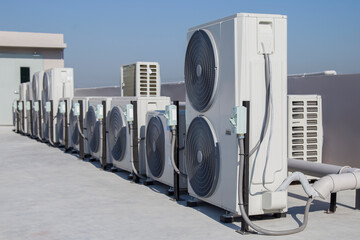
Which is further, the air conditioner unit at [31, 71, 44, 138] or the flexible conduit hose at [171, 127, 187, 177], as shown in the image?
the air conditioner unit at [31, 71, 44, 138]

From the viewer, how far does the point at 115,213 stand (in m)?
5.94

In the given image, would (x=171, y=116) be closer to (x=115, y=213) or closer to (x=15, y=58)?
(x=115, y=213)

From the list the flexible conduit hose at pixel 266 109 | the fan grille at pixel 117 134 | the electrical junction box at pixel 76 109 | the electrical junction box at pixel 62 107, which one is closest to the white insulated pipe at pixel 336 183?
the flexible conduit hose at pixel 266 109

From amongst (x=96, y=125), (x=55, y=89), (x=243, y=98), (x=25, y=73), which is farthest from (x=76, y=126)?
(x=25, y=73)

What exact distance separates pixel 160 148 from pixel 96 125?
299cm

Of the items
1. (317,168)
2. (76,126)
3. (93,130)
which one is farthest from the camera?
(76,126)

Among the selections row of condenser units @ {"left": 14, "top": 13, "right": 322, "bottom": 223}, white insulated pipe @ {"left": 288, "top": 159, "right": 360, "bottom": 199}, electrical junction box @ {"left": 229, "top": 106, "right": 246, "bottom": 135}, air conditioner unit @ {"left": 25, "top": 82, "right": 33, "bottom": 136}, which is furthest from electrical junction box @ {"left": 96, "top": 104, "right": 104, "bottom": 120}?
air conditioner unit @ {"left": 25, "top": 82, "right": 33, "bottom": 136}

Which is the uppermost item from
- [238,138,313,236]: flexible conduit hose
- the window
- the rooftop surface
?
the window

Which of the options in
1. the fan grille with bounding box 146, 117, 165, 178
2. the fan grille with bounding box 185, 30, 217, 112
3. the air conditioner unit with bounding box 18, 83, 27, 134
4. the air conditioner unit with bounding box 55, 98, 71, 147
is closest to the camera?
the fan grille with bounding box 185, 30, 217, 112

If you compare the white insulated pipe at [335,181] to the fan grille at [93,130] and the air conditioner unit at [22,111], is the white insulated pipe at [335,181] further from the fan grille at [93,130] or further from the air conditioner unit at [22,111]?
the air conditioner unit at [22,111]

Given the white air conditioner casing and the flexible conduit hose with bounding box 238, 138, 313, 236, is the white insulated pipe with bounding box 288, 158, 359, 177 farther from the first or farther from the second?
the white air conditioner casing

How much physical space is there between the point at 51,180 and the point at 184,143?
2634 mm

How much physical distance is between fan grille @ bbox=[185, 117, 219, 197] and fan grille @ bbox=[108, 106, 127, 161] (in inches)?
100.0

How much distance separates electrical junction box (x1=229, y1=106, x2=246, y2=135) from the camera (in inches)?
196
